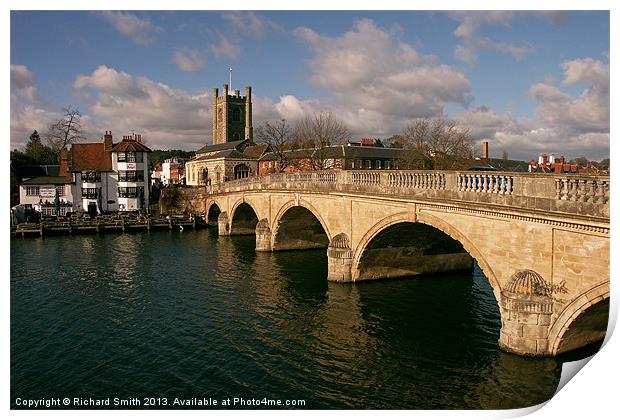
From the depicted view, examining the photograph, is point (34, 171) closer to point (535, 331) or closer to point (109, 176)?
point (109, 176)

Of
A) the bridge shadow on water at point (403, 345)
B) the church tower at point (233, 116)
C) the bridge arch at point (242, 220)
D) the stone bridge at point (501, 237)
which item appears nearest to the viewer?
the stone bridge at point (501, 237)

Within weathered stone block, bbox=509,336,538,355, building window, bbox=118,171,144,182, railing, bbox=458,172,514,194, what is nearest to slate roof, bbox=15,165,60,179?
building window, bbox=118,171,144,182

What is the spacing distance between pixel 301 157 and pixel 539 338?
48.2m

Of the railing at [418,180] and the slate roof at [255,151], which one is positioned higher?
the slate roof at [255,151]

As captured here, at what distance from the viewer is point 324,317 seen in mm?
21500

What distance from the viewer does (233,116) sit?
10706 cm

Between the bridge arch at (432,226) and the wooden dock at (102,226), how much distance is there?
104 feet

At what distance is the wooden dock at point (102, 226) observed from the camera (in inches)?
1854

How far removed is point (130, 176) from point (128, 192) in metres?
2.02

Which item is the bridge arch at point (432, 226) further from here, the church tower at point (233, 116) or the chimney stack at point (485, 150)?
the church tower at point (233, 116)

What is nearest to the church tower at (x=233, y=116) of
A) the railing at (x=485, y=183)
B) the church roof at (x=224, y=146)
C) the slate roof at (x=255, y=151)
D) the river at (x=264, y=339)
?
the church roof at (x=224, y=146)

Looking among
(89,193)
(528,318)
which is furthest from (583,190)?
(89,193)

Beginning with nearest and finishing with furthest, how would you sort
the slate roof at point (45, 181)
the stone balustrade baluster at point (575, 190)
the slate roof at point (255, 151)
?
the stone balustrade baluster at point (575, 190), the slate roof at point (45, 181), the slate roof at point (255, 151)

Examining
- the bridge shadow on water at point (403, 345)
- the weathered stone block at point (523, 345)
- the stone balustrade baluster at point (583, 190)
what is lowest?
the bridge shadow on water at point (403, 345)
